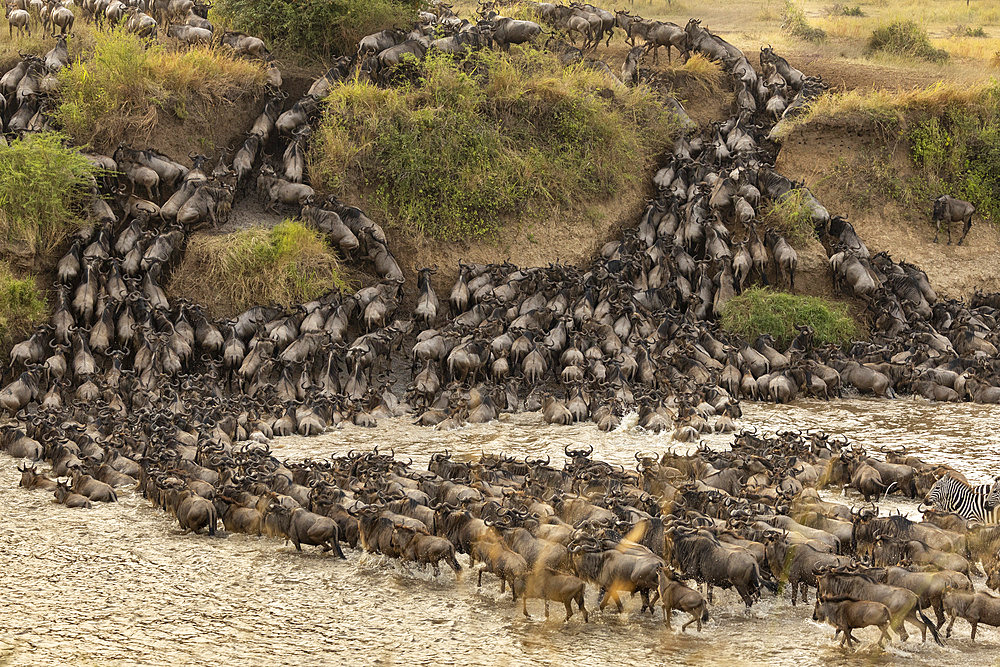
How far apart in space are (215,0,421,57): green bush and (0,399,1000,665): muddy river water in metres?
14.5

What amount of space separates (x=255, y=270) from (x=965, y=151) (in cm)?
1511

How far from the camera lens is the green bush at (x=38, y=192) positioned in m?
16.8

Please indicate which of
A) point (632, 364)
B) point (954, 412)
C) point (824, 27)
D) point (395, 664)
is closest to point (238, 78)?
point (632, 364)

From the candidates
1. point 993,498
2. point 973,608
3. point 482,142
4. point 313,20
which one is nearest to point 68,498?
point 973,608

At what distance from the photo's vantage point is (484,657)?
731 cm

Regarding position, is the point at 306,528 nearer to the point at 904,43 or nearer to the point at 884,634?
the point at 884,634

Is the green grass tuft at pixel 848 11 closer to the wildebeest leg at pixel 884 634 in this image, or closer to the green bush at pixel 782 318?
the green bush at pixel 782 318

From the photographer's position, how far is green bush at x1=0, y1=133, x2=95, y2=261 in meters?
16.8

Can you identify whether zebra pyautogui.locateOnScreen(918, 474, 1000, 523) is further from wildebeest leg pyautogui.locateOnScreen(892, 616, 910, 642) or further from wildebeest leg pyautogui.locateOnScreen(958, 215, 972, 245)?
wildebeest leg pyautogui.locateOnScreen(958, 215, 972, 245)

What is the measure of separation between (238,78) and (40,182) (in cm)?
524

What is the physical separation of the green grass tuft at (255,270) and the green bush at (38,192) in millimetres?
2105

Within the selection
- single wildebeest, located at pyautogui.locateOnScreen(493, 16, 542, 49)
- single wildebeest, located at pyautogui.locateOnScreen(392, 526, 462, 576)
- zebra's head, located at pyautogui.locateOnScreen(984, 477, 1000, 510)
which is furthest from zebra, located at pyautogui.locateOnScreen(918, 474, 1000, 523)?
single wildebeest, located at pyautogui.locateOnScreen(493, 16, 542, 49)

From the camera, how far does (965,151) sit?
72.2 ft

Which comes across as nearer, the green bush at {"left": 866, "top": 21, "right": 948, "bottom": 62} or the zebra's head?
the zebra's head
